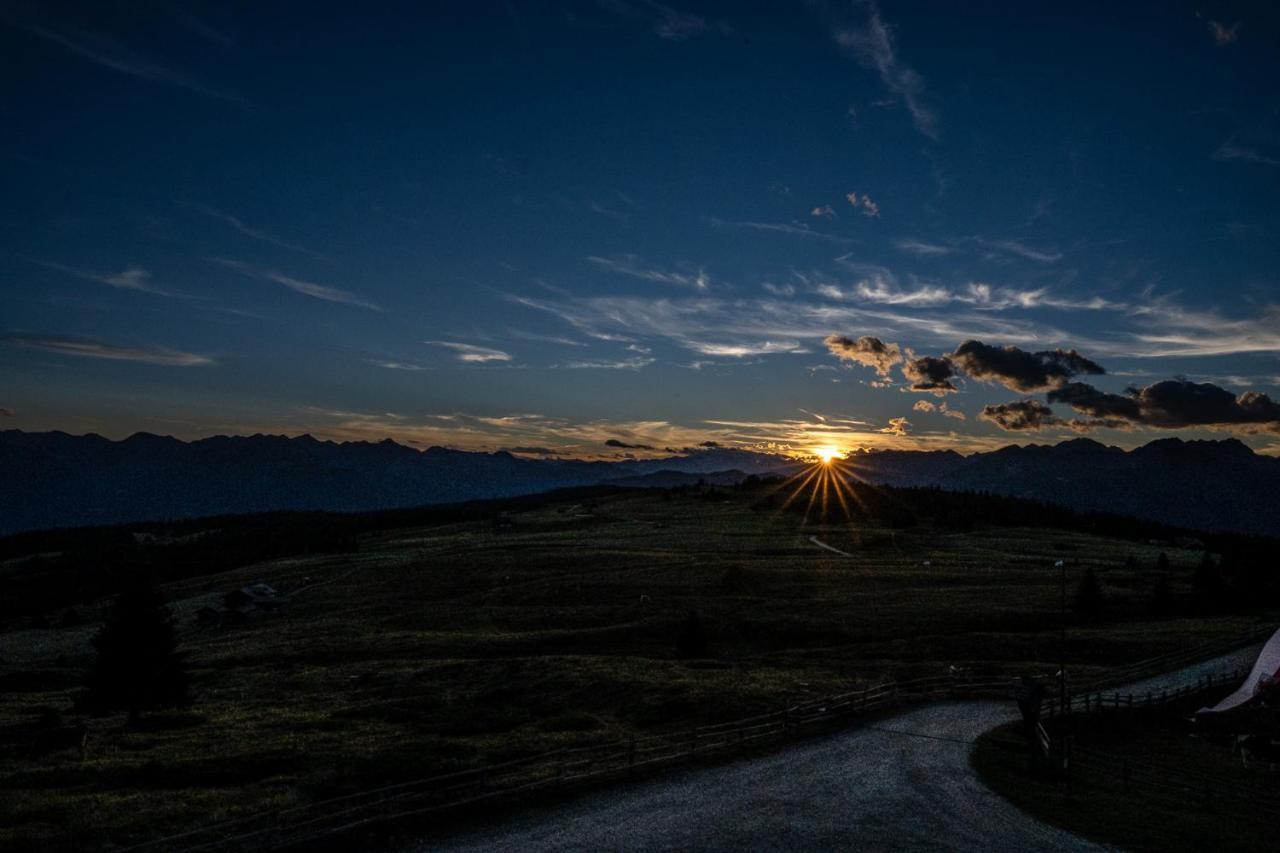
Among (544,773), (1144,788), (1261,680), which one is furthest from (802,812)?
(1261,680)

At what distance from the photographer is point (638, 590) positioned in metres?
102

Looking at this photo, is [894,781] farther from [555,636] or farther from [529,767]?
[555,636]

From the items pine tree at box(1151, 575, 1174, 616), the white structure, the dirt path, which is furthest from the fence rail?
the dirt path

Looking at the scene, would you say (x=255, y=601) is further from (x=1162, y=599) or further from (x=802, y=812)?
(x=1162, y=599)

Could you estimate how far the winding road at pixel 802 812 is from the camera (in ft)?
78.3

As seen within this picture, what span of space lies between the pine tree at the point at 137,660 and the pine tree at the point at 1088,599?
92.4m

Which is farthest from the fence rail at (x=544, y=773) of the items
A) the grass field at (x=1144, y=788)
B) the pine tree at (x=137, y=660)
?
the pine tree at (x=137, y=660)

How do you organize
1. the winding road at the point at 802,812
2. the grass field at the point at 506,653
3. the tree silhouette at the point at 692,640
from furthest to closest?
the tree silhouette at the point at 692,640 < the grass field at the point at 506,653 < the winding road at the point at 802,812

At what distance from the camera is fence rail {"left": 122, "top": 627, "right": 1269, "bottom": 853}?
24234mm

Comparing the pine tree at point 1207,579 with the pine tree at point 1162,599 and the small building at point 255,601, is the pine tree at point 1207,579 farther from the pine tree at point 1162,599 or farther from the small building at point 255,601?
the small building at point 255,601

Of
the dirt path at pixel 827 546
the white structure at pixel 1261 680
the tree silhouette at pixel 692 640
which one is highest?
the white structure at pixel 1261 680

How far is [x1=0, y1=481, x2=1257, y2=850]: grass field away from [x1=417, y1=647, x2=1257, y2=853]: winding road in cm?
1080

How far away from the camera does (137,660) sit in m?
51.5

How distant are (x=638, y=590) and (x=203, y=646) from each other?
5253cm
